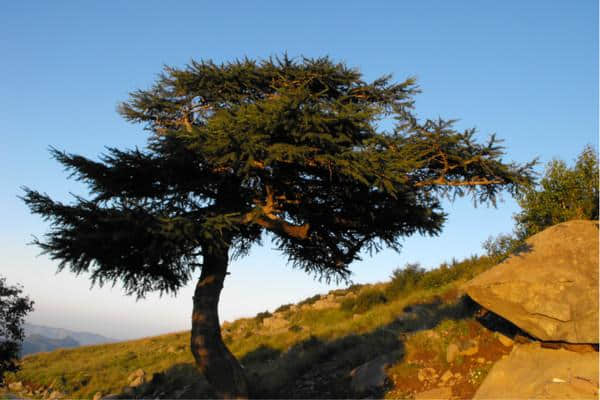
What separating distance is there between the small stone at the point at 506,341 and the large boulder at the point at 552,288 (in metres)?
1.33

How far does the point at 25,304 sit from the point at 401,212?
41.2 feet

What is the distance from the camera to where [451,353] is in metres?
12.0

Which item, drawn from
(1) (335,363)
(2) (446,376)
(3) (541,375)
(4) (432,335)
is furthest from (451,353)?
(1) (335,363)

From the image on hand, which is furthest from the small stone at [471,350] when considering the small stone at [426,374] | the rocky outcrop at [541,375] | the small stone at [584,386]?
the small stone at [584,386]

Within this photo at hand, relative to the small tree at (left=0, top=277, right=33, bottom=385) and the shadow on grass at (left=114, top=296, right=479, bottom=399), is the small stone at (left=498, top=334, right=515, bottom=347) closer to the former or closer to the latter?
the shadow on grass at (left=114, top=296, right=479, bottom=399)

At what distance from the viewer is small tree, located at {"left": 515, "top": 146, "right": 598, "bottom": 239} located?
51.1 feet

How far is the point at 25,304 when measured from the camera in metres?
15.0

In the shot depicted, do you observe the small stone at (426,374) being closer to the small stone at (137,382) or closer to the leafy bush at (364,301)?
the small stone at (137,382)

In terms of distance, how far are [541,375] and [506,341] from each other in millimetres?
2236

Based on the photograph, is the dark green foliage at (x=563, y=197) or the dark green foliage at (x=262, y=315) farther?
the dark green foliage at (x=262, y=315)

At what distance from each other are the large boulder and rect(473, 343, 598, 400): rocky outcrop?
16.7 inches

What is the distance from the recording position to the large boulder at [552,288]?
9.72 m

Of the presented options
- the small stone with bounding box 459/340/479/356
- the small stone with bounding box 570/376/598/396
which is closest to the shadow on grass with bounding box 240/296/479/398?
the small stone with bounding box 459/340/479/356

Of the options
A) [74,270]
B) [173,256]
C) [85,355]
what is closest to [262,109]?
[173,256]
